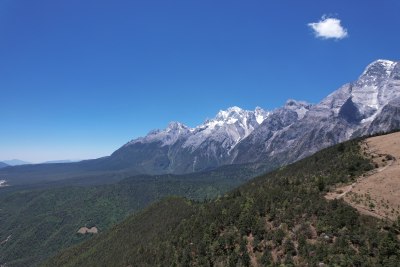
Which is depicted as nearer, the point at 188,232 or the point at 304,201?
the point at 304,201

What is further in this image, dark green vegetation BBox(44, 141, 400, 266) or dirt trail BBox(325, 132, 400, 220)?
dirt trail BBox(325, 132, 400, 220)

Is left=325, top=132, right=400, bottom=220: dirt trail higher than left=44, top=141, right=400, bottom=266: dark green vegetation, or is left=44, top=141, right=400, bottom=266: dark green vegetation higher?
left=325, top=132, right=400, bottom=220: dirt trail

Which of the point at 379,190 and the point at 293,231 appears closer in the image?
the point at 293,231

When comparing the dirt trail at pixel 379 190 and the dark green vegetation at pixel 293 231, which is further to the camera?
the dirt trail at pixel 379 190

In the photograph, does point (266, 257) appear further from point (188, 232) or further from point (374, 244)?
point (188, 232)

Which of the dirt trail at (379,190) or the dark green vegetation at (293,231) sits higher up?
the dirt trail at (379,190)

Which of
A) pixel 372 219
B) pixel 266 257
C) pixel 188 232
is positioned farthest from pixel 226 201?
pixel 372 219

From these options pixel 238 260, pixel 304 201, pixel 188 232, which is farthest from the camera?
pixel 188 232

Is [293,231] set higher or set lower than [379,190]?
lower
